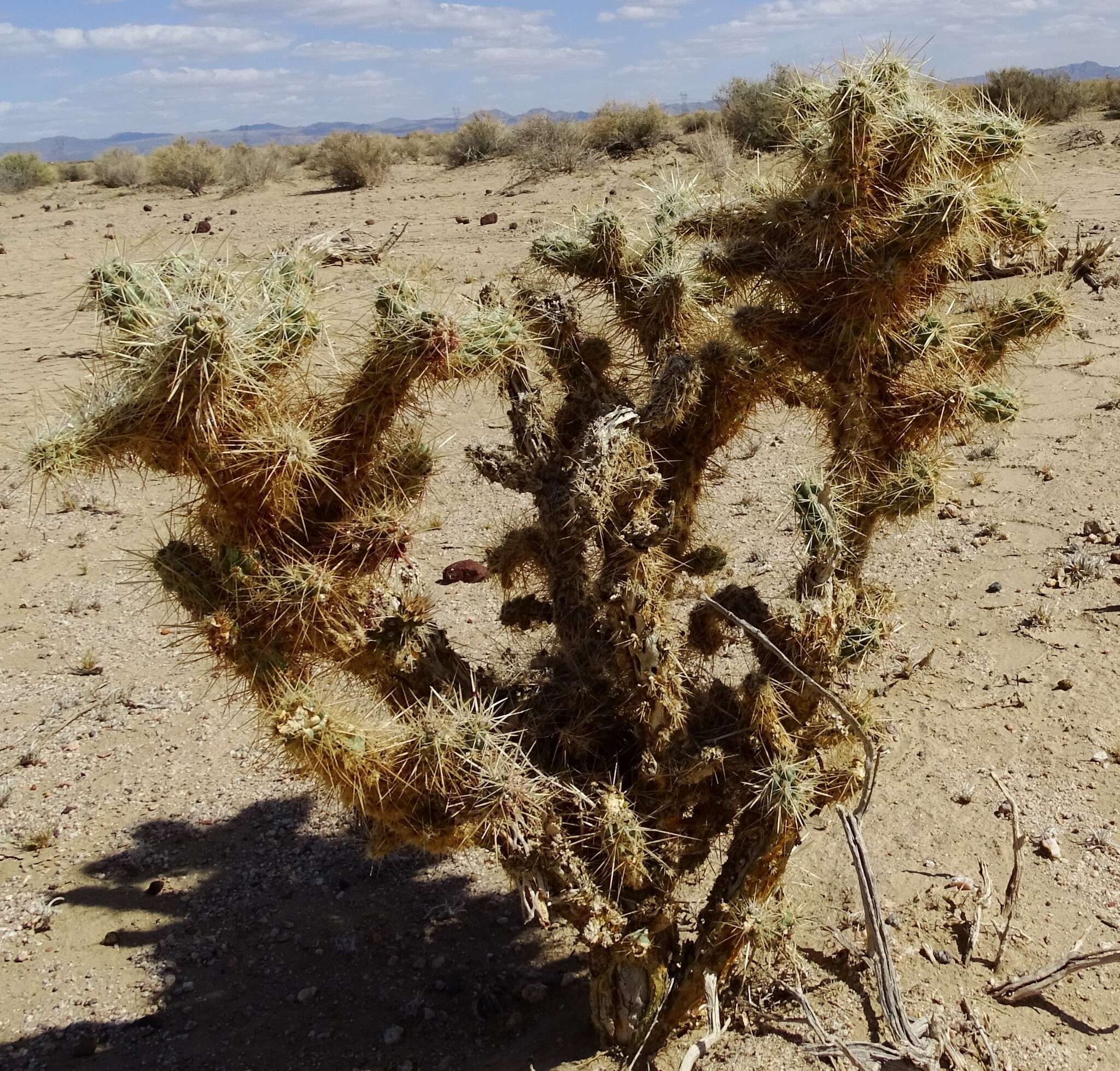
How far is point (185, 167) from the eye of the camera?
88.2 ft

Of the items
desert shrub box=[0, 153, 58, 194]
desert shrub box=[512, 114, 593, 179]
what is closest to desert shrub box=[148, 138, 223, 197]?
desert shrub box=[0, 153, 58, 194]

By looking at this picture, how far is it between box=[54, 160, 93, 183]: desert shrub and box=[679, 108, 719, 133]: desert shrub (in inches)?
801

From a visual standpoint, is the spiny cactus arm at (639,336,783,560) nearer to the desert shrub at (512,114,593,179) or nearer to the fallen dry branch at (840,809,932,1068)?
the fallen dry branch at (840,809,932,1068)

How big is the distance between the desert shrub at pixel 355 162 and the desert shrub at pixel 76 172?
1150cm

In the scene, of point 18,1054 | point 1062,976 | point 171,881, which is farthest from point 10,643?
point 1062,976

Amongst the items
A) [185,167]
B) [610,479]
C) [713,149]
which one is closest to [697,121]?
[713,149]

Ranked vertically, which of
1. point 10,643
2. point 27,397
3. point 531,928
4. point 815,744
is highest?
point 27,397

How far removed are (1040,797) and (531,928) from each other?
7.35 ft

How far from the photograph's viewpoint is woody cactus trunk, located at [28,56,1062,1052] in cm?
257

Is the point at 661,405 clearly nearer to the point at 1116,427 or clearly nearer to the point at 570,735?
the point at 570,735

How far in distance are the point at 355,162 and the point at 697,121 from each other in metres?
8.67

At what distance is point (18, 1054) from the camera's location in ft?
11.4

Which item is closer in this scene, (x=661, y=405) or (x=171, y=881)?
(x=661, y=405)

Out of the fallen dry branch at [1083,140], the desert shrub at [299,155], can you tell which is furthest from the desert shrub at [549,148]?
the desert shrub at [299,155]
